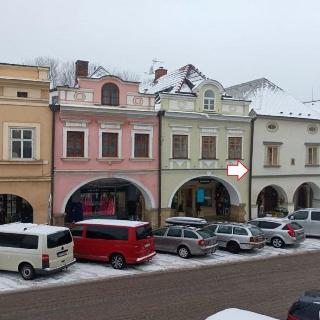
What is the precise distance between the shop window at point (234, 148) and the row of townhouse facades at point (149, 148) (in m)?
0.07

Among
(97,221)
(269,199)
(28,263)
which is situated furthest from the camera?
(269,199)

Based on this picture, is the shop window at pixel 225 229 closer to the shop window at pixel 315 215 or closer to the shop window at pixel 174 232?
the shop window at pixel 174 232

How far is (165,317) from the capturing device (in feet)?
43.0

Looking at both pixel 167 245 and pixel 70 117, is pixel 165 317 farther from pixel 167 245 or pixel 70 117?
pixel 70 117

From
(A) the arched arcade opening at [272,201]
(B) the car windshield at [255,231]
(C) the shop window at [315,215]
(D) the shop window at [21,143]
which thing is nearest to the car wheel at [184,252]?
(B) the car windshield at [255,231]

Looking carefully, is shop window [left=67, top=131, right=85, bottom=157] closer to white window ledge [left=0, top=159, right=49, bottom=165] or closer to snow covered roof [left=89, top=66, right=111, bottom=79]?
white window ledge [left=0, top=159, right=49, bottom=165]

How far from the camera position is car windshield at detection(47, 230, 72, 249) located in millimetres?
17097

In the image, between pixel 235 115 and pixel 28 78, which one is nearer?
pixel 28 78

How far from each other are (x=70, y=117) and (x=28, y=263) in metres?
10.1

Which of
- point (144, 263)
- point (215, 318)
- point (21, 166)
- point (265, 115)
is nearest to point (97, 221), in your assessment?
point (144, 263)

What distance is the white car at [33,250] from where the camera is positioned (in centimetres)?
1691

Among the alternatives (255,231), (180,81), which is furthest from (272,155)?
(255,231)

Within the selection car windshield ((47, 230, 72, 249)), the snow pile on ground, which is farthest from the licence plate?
the snow pile on ground

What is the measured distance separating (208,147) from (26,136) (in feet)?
36.8
